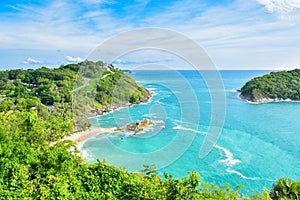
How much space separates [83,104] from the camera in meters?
27.5

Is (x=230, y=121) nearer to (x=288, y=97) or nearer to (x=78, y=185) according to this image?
(x=288, y=97)

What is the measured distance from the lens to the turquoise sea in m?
14.0

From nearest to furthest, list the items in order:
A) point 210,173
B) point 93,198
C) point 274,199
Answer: point 93,198
point 274,199
point 210,173

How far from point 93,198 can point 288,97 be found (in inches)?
1636

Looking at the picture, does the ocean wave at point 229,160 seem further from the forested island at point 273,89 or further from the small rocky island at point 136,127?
the forested island at point 273,89

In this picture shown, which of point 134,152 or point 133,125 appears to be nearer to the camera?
point 134,152

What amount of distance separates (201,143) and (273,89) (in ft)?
83.0

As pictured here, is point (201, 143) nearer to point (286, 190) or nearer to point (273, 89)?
point (286, 190)

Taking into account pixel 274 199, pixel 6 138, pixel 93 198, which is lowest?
pixel 274 199

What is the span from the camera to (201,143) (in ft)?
64.1

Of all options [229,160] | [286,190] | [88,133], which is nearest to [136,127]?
[88,133]

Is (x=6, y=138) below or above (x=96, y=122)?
above

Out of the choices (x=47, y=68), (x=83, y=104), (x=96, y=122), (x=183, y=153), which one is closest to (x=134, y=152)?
(x=183, y=153)

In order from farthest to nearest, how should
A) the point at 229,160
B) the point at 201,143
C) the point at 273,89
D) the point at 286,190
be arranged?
the point at 273,89
the point at 201,143
the point at 229,160
the point at 286,190
